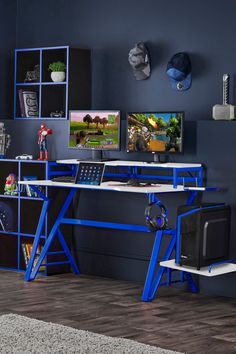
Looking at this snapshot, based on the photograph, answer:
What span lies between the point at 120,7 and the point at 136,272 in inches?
89.5

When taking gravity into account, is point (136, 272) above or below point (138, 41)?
below

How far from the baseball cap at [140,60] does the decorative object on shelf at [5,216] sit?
1748 mm

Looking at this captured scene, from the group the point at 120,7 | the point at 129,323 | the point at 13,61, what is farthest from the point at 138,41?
the point at 129,323

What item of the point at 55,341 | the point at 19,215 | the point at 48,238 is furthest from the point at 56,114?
the point at 55,341

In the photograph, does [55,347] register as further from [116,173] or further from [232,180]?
[116,173]

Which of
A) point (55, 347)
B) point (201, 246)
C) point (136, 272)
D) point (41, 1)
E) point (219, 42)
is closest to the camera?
point (55, 347)

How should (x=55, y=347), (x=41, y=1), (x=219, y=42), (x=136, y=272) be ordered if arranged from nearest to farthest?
(x=55, y=347), (x=219, y=42), (x=136, y=272), (x=41, y=1)

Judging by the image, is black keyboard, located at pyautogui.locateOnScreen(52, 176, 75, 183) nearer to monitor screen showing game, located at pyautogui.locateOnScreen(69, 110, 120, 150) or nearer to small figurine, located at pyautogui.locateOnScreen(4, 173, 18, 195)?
monitor screen showing game, located at pyautogui.locateOnScreen(69, 110, 120, 150)

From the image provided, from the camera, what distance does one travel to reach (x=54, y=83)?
Result: 7.66 metres

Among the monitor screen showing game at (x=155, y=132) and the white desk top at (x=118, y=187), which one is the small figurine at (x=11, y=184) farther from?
the monitor screen showing game at (x=155, y=132)

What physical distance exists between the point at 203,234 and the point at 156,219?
0.37 m

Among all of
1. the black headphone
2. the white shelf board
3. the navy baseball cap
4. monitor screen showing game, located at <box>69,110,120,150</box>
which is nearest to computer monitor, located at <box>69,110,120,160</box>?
monitor screen showing game, located at <box>69,110,120,150</box>

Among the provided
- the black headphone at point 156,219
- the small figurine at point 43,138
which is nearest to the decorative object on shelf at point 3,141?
the small figurine at point 43,138

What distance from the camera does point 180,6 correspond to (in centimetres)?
703
